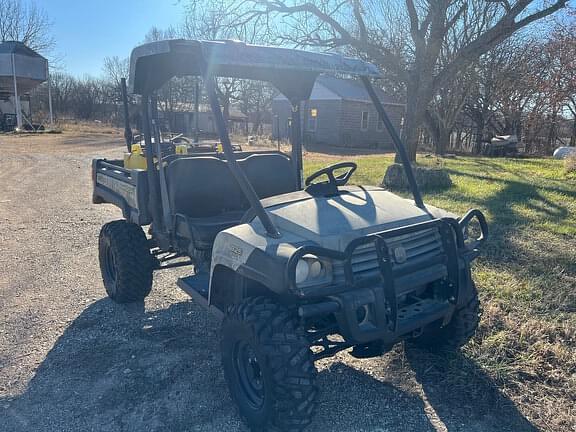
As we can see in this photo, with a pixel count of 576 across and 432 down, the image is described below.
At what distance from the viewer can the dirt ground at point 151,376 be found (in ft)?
8.87

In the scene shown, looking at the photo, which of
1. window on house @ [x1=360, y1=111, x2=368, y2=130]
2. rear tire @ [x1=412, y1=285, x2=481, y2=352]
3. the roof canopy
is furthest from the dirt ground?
window on house @ [x1=360, y1=111, x2=368, y2=130]

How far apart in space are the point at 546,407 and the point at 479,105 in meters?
28.4

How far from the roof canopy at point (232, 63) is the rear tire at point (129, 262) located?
1216 millimetres

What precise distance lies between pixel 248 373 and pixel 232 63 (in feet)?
5.72

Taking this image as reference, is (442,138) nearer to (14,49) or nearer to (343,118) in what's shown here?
(343,118)

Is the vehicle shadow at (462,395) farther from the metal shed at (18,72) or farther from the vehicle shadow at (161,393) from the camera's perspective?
the metal shed at (18,72)

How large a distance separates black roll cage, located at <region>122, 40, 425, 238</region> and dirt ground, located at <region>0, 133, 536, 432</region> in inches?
36.1

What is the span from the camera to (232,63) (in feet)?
8.80

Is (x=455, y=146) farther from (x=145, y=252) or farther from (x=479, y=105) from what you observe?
(x=145, y=252)

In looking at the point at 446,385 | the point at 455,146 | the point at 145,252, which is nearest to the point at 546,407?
the point at 446,385

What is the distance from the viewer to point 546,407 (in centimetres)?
277

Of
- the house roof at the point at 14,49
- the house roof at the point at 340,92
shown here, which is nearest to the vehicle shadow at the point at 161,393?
the house roof at the point at 340,92

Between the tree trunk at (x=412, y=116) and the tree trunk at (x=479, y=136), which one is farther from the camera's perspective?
the tree trunk at (x=479, y=136)

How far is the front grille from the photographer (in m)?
2.41
